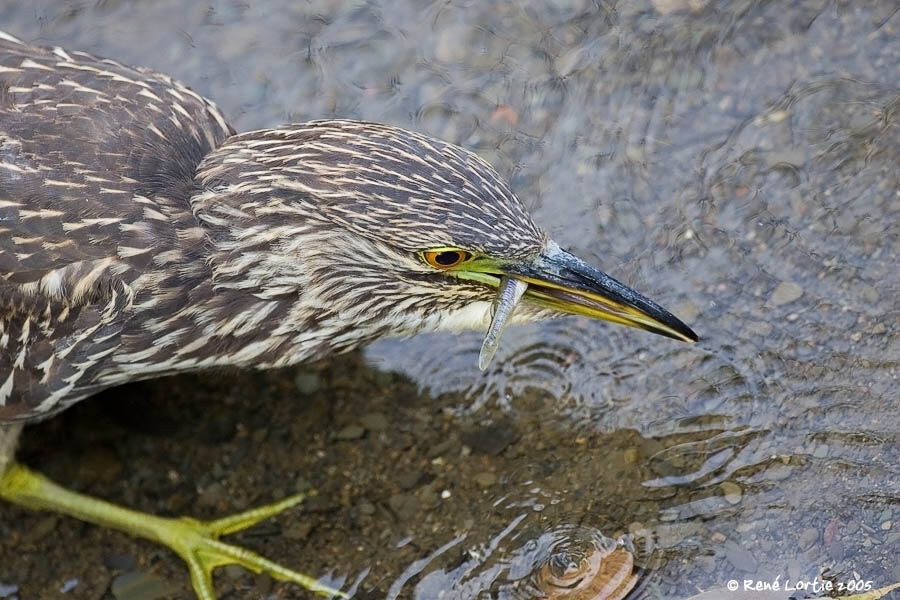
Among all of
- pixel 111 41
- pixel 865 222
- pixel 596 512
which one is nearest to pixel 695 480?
pixel 596 512

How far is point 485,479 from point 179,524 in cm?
112

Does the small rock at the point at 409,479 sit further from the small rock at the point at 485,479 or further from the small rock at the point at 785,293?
the small rock at the point at 785,293

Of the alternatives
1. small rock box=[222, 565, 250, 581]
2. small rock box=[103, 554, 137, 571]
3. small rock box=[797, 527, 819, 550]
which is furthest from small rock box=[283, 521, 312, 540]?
small rock box=[797, 527, 819, 550]

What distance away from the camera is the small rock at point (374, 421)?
4.40 metres

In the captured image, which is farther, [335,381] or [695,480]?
[335,381]

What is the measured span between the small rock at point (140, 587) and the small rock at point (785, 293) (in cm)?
240

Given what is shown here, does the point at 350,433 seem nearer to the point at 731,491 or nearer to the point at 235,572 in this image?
the point at 235,572

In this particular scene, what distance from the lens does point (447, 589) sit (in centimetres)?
393

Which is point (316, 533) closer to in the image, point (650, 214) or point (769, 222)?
point (650, 214)

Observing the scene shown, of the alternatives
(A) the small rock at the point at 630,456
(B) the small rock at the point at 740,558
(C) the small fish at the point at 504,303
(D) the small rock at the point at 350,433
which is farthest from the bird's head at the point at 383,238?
(B) the small rock at the point at 740,558

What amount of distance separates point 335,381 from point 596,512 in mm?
1146

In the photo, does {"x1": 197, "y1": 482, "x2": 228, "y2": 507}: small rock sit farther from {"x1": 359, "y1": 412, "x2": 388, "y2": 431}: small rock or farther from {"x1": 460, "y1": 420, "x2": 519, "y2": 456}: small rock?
{"x1": 460, "y1": 420, "x2": 519, "y2": 456}: small rock

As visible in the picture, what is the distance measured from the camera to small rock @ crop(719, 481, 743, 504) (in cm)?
393

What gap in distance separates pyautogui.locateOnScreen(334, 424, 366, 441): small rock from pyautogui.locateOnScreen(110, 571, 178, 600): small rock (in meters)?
0.79
